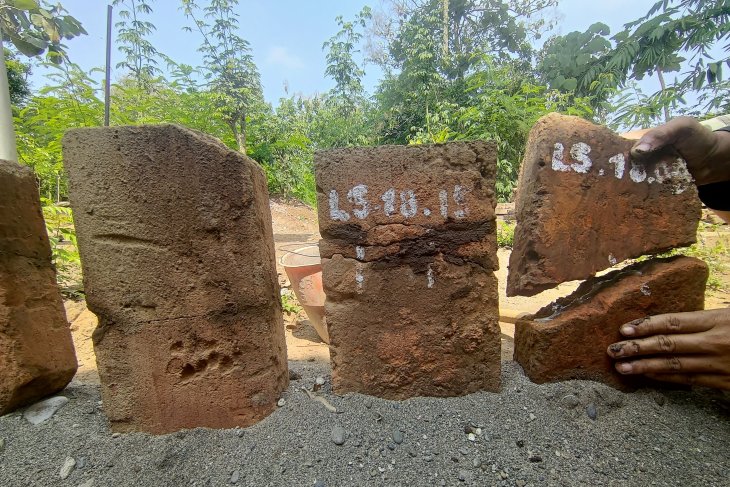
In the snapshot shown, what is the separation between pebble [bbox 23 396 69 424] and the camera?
4.50 feet

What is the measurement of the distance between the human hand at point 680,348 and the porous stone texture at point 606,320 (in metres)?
0.05

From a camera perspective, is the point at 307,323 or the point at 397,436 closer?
the point at 397,436

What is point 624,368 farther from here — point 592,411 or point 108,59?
point 108,59

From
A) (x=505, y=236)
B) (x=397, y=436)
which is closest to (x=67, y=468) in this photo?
(x=397, y=436)

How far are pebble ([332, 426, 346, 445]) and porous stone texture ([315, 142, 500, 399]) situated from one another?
20cm

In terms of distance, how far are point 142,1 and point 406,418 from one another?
34.0 ft

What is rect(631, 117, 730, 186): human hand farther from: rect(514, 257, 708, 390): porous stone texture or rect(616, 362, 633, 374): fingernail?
rect(616, 362, 633, 374): fingernail

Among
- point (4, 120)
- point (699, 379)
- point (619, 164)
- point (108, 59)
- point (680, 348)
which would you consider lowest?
point (699, 379)

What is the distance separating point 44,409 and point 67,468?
1.35ft

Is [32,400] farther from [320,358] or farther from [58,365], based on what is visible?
[320,358]

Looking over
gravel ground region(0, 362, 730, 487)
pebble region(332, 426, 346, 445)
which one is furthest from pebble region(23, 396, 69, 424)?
pebble region(332, 426, 346, 445)

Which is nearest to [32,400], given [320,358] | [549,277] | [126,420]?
[126,420]

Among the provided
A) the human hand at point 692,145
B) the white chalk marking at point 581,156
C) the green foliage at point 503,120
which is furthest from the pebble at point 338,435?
the green foliage at point 503,120

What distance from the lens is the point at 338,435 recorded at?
126cm
